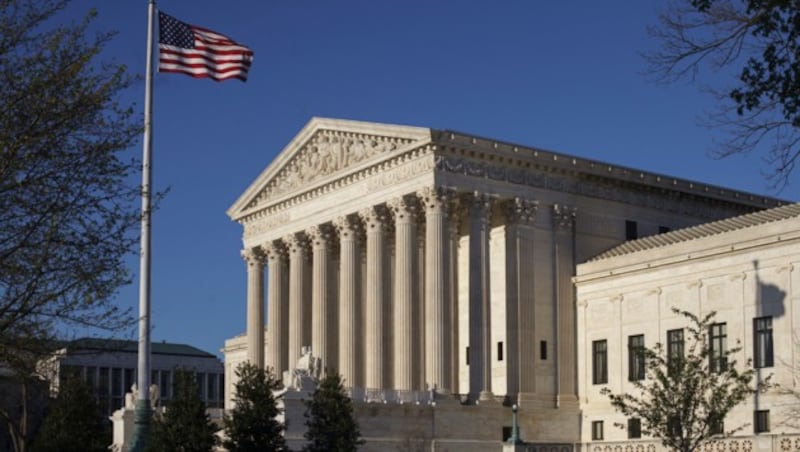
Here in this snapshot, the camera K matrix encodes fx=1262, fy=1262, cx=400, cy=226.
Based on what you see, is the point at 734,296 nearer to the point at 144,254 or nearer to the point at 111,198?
the point at 144,254

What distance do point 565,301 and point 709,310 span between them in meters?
9.81

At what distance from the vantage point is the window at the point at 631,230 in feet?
242

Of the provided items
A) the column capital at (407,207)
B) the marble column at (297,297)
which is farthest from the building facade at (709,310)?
the marble column at (297,297)

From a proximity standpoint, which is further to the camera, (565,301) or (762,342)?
(565,301)

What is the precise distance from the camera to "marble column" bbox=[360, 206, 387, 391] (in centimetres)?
6875

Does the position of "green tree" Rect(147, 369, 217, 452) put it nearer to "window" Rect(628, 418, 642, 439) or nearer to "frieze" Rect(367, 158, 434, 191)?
"frieze" Rect(367, 158, 434, 191)

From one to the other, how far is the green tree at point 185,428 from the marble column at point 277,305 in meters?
26.3

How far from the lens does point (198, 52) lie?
39.7 metres

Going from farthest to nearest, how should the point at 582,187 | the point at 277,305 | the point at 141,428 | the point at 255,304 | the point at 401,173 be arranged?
the point at 255,304
the point at 277,305
the point at 582,187
the point at 401,173
the point at 141,428

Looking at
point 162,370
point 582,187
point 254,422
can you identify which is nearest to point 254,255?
point 582,187

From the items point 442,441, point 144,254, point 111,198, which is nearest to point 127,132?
point 111,198

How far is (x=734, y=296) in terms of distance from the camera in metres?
61.5

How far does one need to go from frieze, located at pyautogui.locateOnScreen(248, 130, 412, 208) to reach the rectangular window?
1834 cm

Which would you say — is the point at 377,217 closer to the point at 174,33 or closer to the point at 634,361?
the point at 634,361
